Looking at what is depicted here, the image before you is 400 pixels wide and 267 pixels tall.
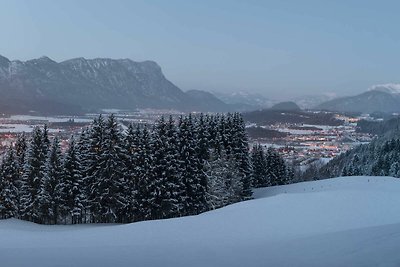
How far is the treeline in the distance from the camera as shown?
36.3m

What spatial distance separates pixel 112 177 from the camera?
36.1m

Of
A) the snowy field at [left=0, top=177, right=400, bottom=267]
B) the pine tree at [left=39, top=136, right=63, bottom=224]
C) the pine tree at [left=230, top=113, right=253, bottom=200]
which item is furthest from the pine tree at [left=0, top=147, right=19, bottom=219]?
the pine tree at [left=230, top=113, right=253, bottom=200]

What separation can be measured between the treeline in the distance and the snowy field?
48.5 ft

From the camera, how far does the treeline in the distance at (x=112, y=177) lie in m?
36.3

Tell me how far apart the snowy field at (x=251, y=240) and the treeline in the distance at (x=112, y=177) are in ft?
48.5

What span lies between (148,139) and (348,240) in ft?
84.9

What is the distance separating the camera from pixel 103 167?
36.2 meters

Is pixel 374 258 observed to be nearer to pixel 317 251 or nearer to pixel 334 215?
pixel 317 251

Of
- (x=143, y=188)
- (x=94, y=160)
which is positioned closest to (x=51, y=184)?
(x=94, y=160)

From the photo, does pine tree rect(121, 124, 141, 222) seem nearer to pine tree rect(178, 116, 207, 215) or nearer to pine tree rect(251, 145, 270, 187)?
pine tree rect(178, 116, 207, 215)

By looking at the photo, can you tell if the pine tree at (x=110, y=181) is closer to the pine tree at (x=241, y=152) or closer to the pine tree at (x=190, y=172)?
the pine tree at (x=190, y=172)

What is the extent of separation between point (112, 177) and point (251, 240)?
22.8 meters

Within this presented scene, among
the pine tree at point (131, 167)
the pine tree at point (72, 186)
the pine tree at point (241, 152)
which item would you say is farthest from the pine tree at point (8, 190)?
the pine tree at point (241, 152)

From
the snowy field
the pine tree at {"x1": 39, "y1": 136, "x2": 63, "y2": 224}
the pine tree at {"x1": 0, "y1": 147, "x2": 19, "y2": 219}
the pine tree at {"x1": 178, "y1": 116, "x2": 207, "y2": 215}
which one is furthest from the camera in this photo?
the pine tree at {"x1": 178, "y1": 116, "x2": 207, "y2": 215}
